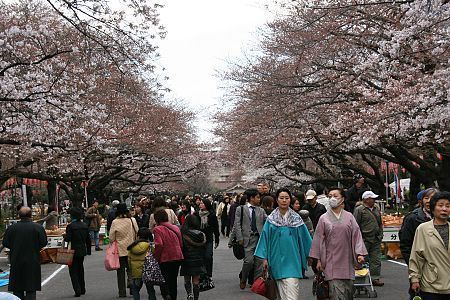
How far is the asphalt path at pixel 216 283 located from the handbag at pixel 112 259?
794 mm

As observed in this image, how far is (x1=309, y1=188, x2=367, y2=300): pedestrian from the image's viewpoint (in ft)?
24.2

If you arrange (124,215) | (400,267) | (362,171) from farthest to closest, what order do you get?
(362,171), (400,267), (124,215)

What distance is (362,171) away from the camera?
33.2 m

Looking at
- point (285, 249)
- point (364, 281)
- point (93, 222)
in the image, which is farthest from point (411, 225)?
point (93, 222)

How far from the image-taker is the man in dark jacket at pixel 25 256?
9359 millimetres

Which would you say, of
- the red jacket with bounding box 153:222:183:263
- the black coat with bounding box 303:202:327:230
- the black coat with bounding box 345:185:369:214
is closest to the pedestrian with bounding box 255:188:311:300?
the red jacket with bounding box 153:222:183:263

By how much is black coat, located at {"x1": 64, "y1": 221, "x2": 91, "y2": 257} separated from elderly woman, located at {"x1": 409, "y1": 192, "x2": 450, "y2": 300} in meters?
7.19

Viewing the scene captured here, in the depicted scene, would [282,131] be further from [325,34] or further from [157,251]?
[157,251]

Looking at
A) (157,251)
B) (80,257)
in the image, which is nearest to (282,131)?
(80,257)

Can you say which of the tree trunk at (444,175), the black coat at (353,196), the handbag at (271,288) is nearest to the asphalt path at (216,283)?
the black coat at (353,196)

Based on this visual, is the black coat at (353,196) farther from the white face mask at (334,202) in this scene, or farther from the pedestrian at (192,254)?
the white face mask at (334,202)

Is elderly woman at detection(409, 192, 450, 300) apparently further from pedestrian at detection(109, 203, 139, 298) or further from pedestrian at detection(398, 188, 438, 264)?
pedestrian at detection(109, 203, 139, 298)

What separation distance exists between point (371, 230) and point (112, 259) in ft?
14.3

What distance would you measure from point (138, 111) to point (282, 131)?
25.6 feet
